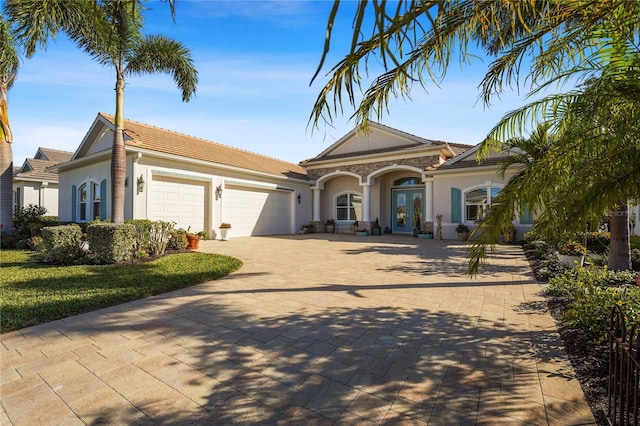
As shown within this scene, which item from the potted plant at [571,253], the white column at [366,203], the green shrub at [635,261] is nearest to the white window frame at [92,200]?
the white column at [366,203]

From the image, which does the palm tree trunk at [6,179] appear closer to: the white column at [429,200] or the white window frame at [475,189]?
the white column at [429,200]

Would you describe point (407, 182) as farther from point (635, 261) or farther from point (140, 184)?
point (140, 184)

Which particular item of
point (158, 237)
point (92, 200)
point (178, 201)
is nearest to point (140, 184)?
point (178, 201)

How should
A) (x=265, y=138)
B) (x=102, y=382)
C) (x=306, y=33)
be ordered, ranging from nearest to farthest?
(x=102, y=382), (x=306, y=33), (x=265, y=138)

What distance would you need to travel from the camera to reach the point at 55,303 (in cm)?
483

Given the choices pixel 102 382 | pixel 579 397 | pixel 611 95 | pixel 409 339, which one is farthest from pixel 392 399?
pixel 611 95

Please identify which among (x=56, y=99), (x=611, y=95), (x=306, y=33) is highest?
(x=56, y=99)

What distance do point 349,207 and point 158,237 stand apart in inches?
512

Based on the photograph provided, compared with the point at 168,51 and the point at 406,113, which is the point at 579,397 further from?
the point at 168,51

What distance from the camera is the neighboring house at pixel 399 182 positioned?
608 inches

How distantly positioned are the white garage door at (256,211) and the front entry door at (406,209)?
22.9ft

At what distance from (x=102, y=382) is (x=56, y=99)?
9.42 metres

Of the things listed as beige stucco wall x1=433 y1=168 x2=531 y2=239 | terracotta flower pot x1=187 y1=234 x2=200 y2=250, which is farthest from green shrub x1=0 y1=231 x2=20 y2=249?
beige stucco wall x1=433 y1=168 x2=531 y2=239

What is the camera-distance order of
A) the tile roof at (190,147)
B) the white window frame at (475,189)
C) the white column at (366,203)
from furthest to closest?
the white column at (366,203) < the white window frame at (475,189) < the tile roof at (190,147)
